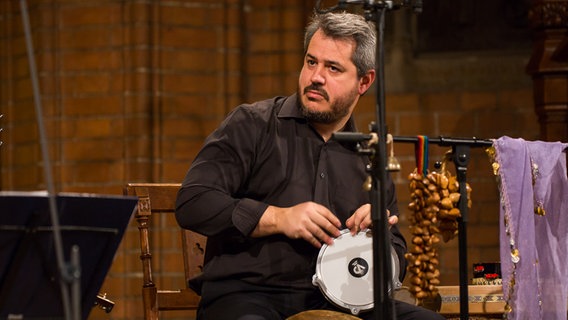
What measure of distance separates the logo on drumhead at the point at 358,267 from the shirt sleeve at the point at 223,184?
32 cm

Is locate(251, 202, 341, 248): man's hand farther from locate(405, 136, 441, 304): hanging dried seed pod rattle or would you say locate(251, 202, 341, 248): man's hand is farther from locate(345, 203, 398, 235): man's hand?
locate(405, 136, 441, 304): hanging dried seed pod rattle

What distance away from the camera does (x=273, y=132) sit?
3.58 metres

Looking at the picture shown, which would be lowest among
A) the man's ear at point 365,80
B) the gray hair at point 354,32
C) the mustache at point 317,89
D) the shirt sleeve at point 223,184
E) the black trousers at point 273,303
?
the black trousers at point 273,303

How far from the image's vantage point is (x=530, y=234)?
347 centimetres

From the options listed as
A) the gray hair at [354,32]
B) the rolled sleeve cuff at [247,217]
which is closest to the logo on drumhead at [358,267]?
the rolled sleeve cuff at [247,217]

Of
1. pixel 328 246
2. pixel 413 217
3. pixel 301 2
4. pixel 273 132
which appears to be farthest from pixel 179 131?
pixel 413 217

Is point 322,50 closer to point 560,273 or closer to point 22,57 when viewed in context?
point 560,273

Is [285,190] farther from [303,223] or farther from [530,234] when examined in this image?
[530,234]

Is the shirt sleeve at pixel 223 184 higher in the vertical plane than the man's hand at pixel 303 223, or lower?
higher

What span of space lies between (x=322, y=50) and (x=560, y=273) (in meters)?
1.06

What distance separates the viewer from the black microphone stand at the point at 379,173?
2.78m

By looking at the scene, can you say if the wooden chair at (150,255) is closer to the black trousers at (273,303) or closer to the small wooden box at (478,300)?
the small wooden box at (478,300)

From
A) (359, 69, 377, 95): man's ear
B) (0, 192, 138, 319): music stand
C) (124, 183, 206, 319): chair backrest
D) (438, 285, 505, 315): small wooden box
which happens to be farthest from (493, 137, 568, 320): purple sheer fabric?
(0, 192, 138, 319): music stand

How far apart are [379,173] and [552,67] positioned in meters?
1.82
